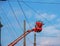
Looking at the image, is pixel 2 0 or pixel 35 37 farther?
pixel 35 37

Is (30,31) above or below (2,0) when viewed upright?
Answer: below

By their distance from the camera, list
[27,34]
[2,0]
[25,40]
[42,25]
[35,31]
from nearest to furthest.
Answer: [2,0], [42,25], [35,31], [27,34], [25,40]

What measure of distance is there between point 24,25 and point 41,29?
38.7 feet

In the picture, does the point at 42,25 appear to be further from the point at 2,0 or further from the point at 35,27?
the point at 2,0

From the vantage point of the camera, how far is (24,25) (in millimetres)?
42312

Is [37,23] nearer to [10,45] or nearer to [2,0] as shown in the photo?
[10,45]

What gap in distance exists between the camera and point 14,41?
32188 millimetres

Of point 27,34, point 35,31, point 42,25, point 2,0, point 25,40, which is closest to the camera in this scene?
point 2,0

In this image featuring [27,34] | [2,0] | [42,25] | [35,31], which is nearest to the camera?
[2,0]

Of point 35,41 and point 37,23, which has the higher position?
point 37,23

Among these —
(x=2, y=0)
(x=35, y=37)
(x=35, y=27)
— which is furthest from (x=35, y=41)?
(x=2, y=0)

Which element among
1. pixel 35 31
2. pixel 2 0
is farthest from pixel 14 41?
pixel 2 0

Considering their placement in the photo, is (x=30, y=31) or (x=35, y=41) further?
(x=35, y=41)

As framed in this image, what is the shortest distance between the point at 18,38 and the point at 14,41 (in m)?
0.84
